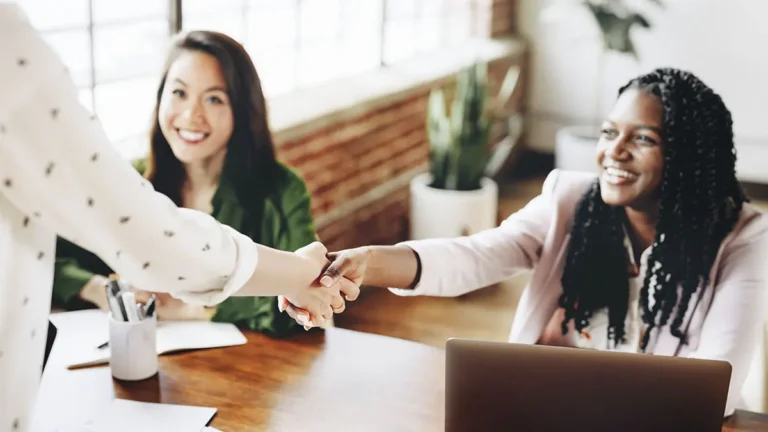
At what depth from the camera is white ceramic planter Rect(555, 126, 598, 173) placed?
16.7ft

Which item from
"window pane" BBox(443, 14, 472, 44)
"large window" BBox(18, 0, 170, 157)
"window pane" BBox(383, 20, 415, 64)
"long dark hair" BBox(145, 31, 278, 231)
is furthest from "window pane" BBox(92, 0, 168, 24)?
"window pane" BBox(443, 14, 472, 44)

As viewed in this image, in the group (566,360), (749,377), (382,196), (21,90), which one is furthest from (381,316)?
(21,90)

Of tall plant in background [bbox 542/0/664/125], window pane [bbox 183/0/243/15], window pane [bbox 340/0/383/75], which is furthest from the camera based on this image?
tall plant in background [bbox 542/0/664/125]

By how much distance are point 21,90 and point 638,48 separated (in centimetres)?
518

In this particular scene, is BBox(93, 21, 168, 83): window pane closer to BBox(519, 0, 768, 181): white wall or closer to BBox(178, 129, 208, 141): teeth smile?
BBox(178, 129, 208, 141): teeth smile

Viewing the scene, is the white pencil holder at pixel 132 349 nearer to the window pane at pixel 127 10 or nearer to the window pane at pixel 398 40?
the window pane at pixel 127 10

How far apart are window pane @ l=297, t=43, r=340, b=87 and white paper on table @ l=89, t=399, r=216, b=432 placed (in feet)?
9.19

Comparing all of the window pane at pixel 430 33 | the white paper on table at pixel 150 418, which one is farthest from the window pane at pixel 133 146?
the window pane at pixel 430 33

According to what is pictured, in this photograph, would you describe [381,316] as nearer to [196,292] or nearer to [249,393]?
[249,393]

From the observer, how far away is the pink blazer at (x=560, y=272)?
171 cm

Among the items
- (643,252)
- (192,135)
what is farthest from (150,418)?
(643,252)

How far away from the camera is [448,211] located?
13.4 feet

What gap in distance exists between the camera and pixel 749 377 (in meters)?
2.02

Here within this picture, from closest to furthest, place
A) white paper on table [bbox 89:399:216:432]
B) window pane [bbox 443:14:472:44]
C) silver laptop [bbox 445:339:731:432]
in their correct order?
silver laptop [bbox 445:339:731:432]
white paper on table [bbox 89:399:216:432]
window pane [bbox 443:14:472:44]
